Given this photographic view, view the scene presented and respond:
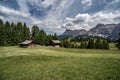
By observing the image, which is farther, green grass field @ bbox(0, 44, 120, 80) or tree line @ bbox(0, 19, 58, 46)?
tree line @ bbox(0, 19, 58, 46)

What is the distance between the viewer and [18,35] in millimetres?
109750

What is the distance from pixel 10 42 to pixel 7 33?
26.0 ft

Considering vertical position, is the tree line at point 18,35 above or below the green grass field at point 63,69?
above

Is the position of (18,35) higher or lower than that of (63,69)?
higher

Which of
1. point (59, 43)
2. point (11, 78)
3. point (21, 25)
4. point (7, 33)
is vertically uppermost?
point (21, 25)

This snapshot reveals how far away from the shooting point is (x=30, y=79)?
2105cm

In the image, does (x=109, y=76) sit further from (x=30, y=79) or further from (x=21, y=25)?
(x=21, y=25)

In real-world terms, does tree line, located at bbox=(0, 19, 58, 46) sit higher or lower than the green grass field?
higher

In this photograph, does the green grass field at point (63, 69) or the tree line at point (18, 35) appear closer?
the green grass field at point (63, 69)

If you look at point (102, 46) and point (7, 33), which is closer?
point (7, 33)

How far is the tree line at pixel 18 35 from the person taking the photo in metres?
108

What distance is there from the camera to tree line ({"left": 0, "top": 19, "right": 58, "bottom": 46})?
354 feet

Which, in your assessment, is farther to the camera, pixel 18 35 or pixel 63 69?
pixel 18 35

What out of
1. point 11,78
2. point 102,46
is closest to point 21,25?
point 102,46
